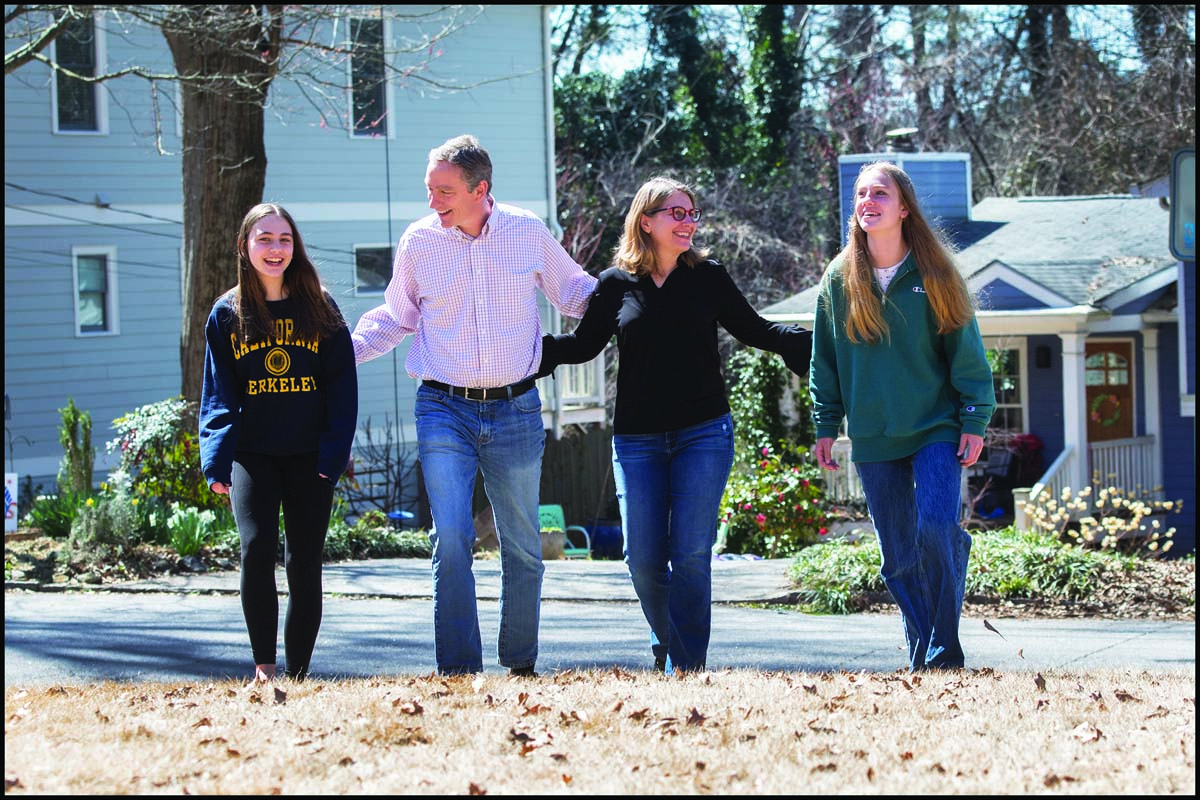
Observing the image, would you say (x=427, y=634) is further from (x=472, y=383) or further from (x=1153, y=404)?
(x=1153, y=404)

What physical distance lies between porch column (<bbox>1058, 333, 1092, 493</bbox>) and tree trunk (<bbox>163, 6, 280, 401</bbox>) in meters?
9.89

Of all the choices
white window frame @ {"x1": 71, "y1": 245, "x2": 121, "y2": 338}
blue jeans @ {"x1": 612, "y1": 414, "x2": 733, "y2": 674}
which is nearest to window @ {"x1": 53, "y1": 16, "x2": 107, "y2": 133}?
white window frame @ {"x1": 71, "y1": 245, "x2": 121, "y2": 338}

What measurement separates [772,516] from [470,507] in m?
9.57

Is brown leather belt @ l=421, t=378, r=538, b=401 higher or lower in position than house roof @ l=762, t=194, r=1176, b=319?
lower

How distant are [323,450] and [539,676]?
4.23 feet

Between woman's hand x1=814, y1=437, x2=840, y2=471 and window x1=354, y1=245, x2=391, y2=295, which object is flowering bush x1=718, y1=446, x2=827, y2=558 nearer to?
window x1=354, y1=245, x2=391, y2=295

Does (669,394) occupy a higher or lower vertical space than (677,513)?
higher

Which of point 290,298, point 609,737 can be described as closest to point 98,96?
point 290,298

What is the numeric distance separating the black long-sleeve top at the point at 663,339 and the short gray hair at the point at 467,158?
0.67 metres

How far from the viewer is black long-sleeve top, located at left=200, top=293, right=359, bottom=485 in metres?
5.48

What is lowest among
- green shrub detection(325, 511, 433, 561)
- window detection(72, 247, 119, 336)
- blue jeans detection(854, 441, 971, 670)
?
green shrub detection(325, 511, 433, 561)

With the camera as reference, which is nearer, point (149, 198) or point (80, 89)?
point (80, 89)

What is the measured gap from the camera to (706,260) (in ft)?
19.2

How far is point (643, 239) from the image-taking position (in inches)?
228
